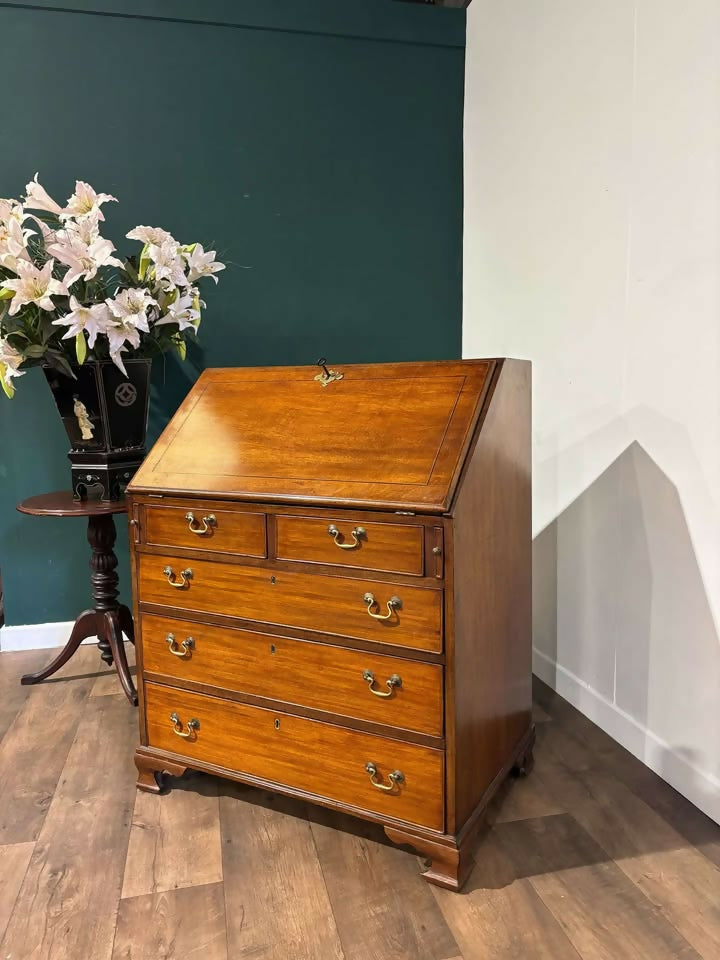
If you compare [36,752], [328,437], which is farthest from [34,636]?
[328,437]

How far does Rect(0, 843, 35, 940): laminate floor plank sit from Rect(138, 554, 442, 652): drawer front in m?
0.61

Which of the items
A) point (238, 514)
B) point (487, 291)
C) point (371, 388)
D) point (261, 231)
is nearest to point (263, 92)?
point (261, 231)

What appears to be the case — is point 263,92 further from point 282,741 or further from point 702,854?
point 702,854

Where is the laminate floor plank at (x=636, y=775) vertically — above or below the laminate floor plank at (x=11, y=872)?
above

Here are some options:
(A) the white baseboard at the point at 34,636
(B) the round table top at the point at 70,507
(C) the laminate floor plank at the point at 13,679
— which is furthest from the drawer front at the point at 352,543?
(A) the white baseboard at the point at 34,636

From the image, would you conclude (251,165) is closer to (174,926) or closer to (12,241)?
(12,241)

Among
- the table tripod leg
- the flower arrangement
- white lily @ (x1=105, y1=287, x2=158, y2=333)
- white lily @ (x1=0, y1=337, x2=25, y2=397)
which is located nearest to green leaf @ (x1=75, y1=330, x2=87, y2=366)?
the flower arrangement

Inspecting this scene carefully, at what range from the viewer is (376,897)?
4.79ft

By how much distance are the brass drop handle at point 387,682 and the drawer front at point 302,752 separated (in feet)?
0.35

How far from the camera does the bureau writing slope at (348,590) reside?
1.48m

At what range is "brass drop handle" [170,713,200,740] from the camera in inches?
70.9

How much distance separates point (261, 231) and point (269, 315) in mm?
318

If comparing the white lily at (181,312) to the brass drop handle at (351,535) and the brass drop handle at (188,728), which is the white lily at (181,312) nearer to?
the brass drop handle at (351,535)

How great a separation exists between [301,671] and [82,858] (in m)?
0.63
